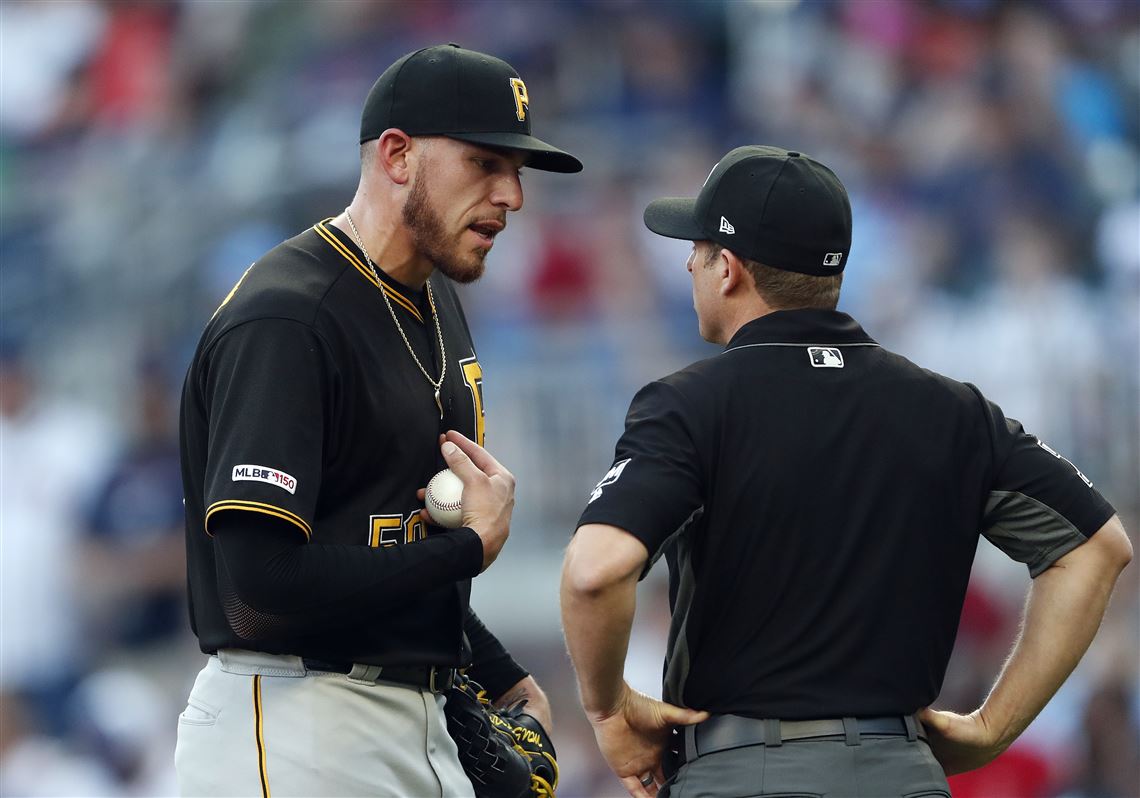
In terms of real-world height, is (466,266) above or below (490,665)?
above

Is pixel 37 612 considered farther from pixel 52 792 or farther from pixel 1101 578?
pixel 1101 578

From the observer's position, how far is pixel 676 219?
9.38 ft

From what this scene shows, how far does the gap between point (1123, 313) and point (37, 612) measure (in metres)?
5.57

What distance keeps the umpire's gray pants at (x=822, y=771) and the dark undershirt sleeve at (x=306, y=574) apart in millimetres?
588

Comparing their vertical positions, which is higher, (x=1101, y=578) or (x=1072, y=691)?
(x=1101, y=578)

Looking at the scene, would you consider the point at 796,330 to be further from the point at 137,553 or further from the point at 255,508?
the point at 137,553

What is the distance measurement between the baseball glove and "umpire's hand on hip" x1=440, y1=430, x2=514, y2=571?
1.15ft

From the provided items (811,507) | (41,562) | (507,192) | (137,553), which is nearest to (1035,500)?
(811,507)

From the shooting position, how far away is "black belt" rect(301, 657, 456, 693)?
2.68 metres

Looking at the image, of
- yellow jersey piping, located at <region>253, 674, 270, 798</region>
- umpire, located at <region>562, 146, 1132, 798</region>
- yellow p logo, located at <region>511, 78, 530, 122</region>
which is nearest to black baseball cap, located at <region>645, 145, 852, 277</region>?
umpire, located at <region>562, 146, 1132, 798</region>

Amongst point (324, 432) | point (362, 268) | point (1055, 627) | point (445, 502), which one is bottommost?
point (1055, 627)

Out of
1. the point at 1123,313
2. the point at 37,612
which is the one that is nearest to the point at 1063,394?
the point at 1123,313

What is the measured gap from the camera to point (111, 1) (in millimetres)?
8734

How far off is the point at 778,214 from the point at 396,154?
0.75 meters
